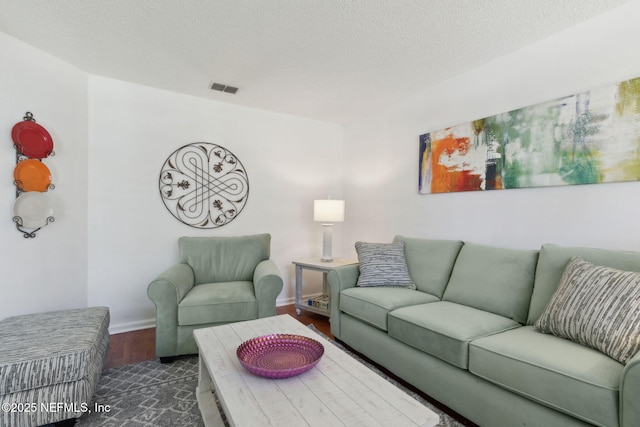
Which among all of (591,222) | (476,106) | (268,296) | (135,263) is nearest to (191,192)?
(135,263)

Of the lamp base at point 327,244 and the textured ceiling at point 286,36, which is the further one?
the lamp base at point 327,244

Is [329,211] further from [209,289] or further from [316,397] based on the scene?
[316,397]

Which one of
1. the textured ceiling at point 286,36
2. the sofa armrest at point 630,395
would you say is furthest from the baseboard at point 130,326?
the sofa armrest at point 630,395

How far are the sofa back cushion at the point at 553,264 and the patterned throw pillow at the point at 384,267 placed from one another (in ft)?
2.87

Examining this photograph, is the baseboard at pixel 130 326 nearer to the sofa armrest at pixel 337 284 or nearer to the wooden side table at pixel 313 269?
the wooden side table at pixel 313 269

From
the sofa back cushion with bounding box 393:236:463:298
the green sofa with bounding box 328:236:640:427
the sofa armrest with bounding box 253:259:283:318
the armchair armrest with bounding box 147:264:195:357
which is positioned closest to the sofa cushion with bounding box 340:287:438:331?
the green sofa with bounding box 328:236:640:427

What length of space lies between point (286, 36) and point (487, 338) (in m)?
2.20

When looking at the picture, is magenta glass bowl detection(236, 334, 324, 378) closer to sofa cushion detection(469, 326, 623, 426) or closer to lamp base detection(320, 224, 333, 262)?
sofa cushion detection(469, 326, 623, 426)

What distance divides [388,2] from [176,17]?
1.29 m

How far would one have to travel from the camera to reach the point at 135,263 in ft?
9.48

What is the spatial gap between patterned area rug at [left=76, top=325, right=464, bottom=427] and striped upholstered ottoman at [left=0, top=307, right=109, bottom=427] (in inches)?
6.3

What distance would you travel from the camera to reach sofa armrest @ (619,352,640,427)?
1.00 m

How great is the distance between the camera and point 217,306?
2.28 meters

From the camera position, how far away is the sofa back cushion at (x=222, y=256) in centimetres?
281
